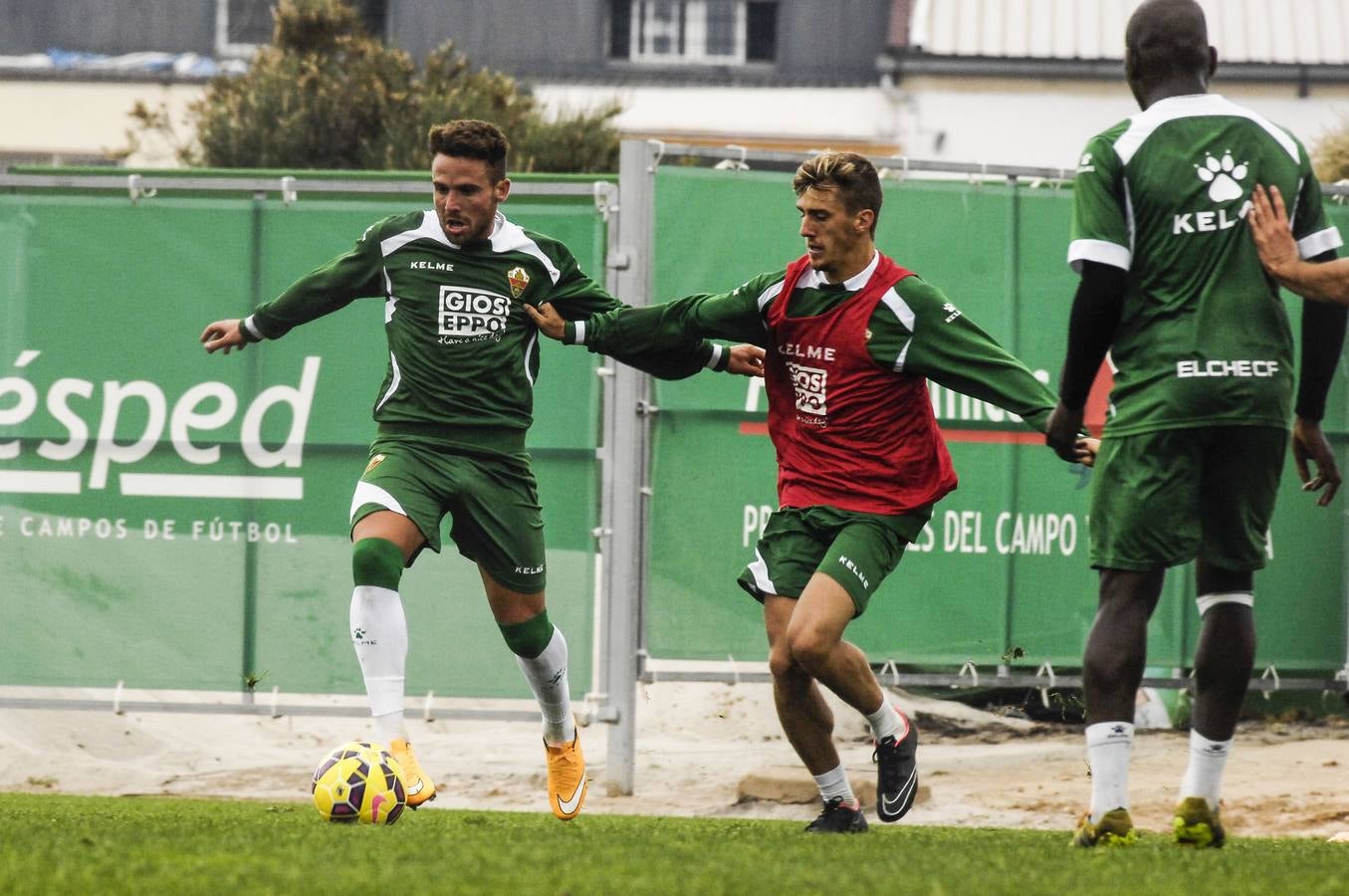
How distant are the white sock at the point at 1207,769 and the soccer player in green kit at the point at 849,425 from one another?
1.32 meters

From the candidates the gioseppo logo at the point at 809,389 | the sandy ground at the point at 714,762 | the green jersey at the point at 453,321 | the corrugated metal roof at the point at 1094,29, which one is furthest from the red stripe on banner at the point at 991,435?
the corrugated metal roof at the point at 1094,29

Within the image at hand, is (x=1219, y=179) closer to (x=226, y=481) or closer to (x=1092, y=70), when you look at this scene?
(x=226, y=481)

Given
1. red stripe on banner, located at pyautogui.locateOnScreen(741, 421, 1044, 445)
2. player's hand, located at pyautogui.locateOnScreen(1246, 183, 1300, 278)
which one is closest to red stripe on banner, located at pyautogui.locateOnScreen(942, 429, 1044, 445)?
red stripe on banner, located at pyautogui.locateOnScreen(741, 421, 1044, 445)

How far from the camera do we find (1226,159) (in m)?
5.23

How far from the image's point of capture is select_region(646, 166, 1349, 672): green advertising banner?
8.83 meters

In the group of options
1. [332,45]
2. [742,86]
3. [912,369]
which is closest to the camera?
[912,369]

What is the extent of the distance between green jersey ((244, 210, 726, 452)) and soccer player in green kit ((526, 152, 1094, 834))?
557 mm

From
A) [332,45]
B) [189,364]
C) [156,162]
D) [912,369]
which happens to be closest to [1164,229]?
[912,369]

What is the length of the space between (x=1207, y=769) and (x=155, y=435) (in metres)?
5.32

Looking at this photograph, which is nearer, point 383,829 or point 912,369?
point 383,829

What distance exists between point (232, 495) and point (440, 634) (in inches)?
45.7

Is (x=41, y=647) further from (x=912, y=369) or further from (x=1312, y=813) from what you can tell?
(x=1312, y=813)

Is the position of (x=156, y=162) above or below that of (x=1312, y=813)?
above

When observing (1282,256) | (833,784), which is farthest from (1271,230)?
(833,784)
